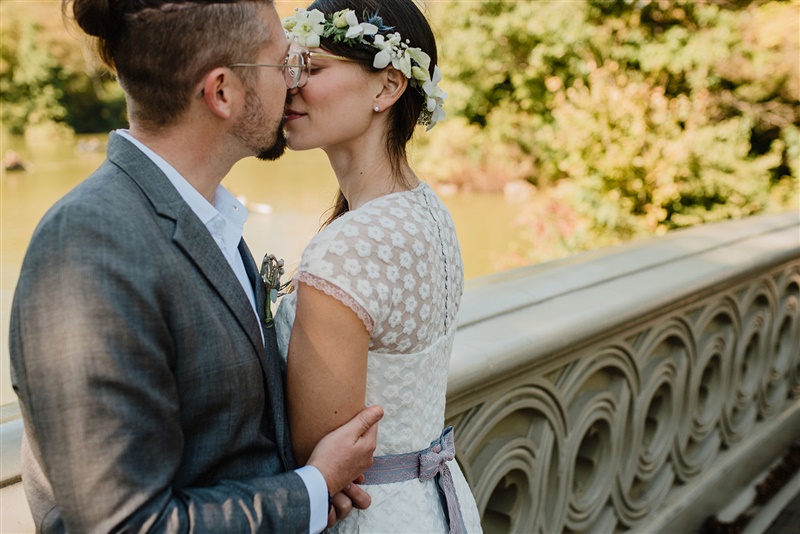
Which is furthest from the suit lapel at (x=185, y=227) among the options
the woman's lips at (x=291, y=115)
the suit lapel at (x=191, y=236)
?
the woman's lips at (x=291, y=115)

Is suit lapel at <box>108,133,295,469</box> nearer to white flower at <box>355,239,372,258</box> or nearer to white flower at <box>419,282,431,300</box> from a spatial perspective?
white flower at <box>355,239,372,258</box>

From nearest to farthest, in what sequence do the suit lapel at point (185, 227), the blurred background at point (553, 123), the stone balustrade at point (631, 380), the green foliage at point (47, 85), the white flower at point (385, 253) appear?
the suit lapel at point (185, 227) < the white flower at point (385, 253) < the stone balustrade at point (631, 380) < the blurred background at point (553, 123) < the green foliage at point (47, 85)

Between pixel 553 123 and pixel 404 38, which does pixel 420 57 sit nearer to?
pixel 404 38

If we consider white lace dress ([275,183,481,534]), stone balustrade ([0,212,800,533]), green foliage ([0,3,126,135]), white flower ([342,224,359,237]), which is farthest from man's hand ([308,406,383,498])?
green foliage ([0,3,126,135])

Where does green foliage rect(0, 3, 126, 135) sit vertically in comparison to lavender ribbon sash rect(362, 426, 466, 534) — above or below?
above

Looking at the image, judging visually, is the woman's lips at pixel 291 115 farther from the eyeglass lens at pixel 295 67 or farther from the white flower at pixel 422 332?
the white flower at pixel 422 332

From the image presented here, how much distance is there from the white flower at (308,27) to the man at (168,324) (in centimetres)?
14

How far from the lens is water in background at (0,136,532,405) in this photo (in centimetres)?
237

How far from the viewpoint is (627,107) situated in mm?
8195

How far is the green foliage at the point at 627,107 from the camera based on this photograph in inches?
329

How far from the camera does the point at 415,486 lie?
1.62m

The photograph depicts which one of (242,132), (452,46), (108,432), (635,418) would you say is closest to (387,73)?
(242,132)

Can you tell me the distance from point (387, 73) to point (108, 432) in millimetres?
973

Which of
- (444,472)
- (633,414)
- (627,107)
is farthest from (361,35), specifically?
(627,107)
